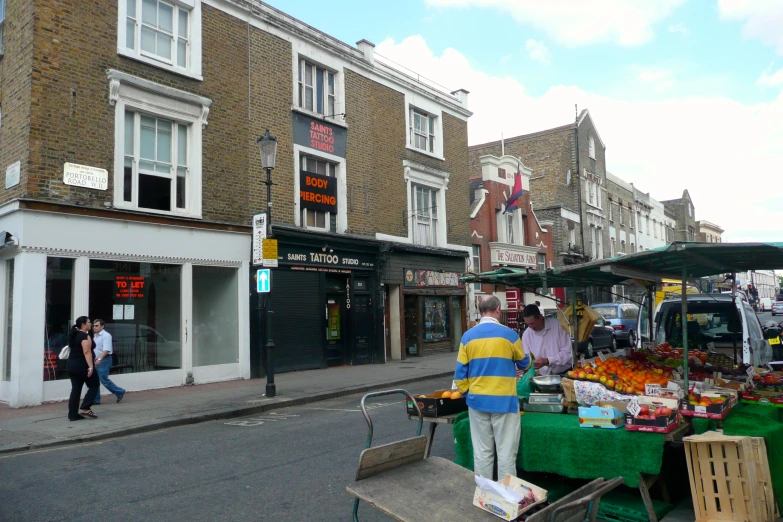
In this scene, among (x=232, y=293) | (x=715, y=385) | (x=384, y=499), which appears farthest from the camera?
(x=232, y=293)

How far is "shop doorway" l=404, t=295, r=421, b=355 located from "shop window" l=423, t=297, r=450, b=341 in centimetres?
50

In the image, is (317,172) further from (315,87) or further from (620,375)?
(620,375)

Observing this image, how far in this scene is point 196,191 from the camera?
14914 millimetres

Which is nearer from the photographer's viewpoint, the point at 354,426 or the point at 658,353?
the point at 658,353

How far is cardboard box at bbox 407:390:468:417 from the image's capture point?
5457 mm

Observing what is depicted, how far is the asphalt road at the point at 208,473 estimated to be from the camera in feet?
18.3

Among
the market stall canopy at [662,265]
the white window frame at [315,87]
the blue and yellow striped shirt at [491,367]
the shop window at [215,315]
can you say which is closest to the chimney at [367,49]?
the white window frame at [315,87]

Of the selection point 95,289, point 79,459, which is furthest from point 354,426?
point 95,289

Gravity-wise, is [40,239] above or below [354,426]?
above

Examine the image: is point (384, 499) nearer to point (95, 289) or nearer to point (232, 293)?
point (95, 289)

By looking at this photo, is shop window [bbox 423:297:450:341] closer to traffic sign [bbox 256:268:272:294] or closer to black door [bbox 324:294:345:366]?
black door [bbox 324:294:345:366]

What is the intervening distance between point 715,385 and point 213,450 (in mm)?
6243

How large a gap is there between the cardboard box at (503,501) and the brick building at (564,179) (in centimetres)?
3143

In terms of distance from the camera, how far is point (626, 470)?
4.65m
